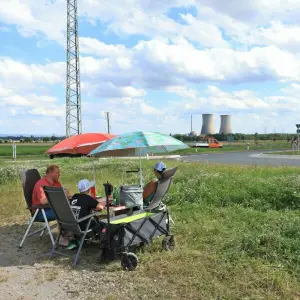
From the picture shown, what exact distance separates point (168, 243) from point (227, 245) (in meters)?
0.82

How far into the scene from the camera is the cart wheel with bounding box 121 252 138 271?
5.16 meters

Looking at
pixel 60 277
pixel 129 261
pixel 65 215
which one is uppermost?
pixel 65 215

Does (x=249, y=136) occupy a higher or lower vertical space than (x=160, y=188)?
higher

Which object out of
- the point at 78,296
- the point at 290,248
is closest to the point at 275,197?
the point at 290,248

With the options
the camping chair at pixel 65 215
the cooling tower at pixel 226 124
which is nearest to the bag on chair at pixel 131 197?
the camping chair at pixel 65 215

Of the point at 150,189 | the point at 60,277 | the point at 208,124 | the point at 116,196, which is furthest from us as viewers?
the point at 208,124

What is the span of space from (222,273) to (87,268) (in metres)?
1.78

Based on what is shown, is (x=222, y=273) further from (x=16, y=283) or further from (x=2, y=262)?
(x=2, y=262)

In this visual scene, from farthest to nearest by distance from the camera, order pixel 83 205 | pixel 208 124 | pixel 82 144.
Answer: pixel 208 124 < pixel 82 144 < pixel 83 205

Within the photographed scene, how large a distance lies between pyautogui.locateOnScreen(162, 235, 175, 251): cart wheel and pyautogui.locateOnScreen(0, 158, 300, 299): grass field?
10 centimetres

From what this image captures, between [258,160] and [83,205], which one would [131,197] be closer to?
[83,205]

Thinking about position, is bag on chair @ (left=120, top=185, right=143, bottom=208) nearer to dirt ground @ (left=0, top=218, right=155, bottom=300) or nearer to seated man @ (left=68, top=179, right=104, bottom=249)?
seated man @ (left=68, top=179, right=104, bottom=249)

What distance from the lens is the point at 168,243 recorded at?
5.88 metres

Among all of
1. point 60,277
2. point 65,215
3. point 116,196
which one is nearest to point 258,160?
point 116,196
